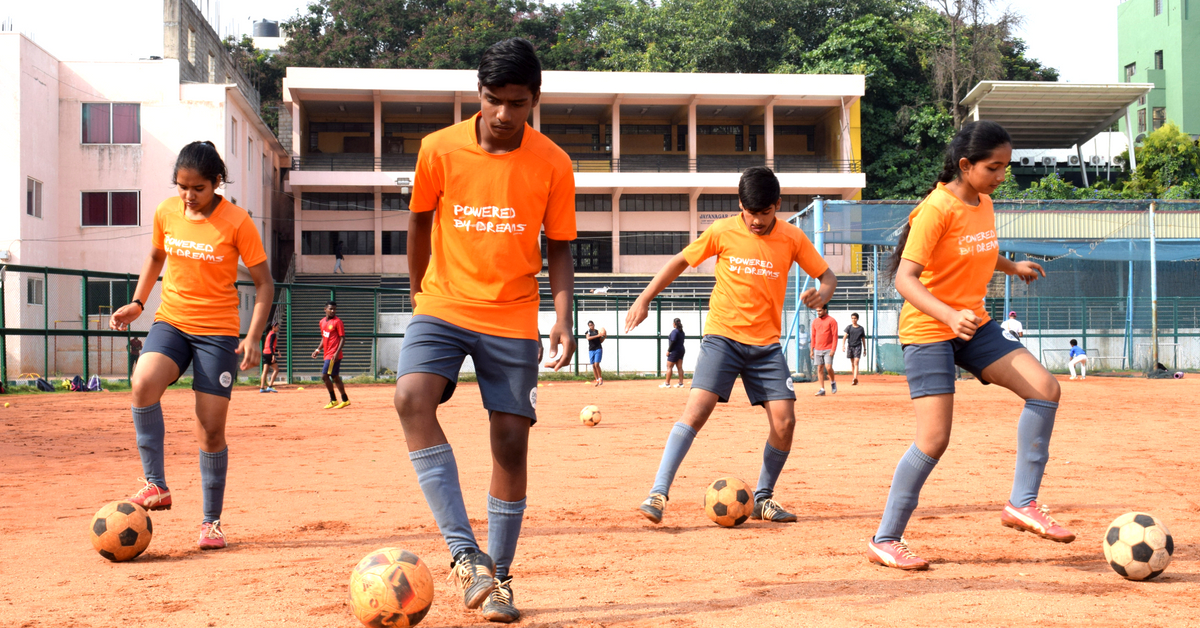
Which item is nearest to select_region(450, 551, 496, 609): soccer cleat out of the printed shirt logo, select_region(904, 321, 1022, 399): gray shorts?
the printed shirt logo

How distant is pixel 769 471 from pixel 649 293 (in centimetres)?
142

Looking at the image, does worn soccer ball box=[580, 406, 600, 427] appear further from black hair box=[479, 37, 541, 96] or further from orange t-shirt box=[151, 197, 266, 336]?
black hair box=[479, 37, 541, 96]

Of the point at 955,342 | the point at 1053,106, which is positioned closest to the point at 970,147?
the point at 955,342

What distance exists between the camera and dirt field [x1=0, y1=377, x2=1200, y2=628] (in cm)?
366

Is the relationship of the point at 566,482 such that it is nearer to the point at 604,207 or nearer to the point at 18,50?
the point at 18,50

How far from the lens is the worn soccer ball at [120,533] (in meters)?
4.64

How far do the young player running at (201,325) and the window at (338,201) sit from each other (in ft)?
124

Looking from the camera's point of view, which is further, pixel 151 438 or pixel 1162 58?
pixel 1162 58

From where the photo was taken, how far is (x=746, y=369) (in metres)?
5.62

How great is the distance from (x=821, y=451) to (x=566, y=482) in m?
3.06

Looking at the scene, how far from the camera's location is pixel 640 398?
18.6m

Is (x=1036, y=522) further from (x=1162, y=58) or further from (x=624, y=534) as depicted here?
(x=1162, y=58)

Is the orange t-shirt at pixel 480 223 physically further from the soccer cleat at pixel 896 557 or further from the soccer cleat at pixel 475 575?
the soccer cleat at pixel 896 557

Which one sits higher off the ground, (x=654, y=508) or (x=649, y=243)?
(x=649, y=243)
